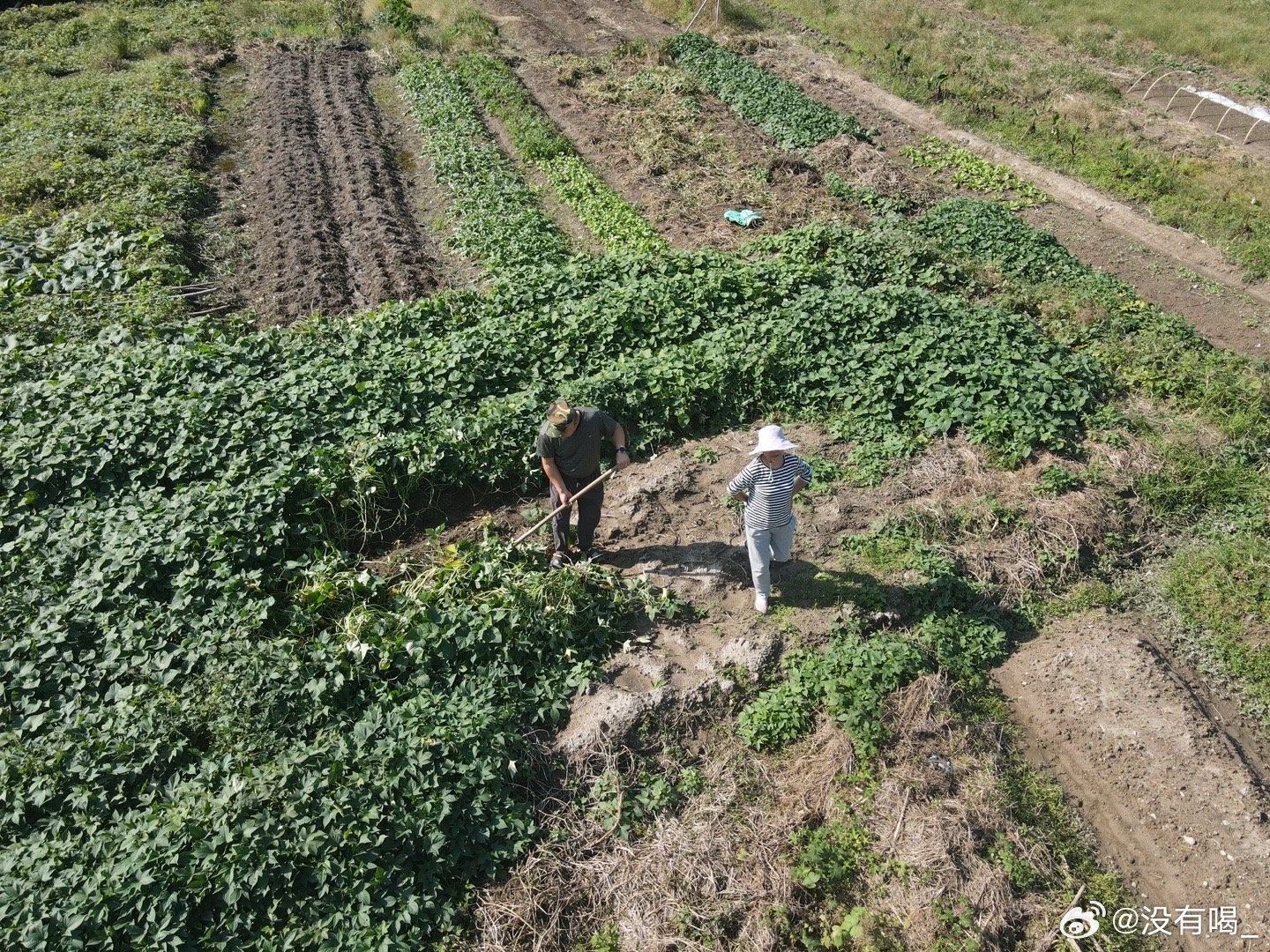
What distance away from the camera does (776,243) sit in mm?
10656

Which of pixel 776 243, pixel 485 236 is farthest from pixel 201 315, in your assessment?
pixel 776 243

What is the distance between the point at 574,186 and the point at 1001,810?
34.0 ft

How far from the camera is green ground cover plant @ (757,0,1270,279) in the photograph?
1220 centimetres

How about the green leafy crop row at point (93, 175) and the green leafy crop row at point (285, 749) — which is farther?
the green leafy crop row at point (93, 175)

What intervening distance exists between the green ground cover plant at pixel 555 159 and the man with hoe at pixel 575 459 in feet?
16.6

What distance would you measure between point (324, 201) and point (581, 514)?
8284mm

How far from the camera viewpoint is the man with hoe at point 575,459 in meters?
6.15

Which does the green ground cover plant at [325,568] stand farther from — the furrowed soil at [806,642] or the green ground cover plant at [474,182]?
the green ground cover plant at [474,182]

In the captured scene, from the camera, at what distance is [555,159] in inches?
537

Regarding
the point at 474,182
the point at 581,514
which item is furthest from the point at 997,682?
the point at 474,182

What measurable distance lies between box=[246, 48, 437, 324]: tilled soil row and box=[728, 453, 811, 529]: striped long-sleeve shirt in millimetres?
6071

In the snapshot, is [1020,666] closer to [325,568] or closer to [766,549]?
[766,549]

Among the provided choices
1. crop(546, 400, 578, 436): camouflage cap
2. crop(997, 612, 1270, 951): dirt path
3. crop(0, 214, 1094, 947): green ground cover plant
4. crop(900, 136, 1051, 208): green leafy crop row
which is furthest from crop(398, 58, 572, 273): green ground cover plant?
crop(997, 612, 1270, 951): dirt path

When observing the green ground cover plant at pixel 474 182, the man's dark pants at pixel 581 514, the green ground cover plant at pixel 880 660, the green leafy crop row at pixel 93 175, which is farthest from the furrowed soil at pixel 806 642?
the green leafy crop row at pixel 93 175
